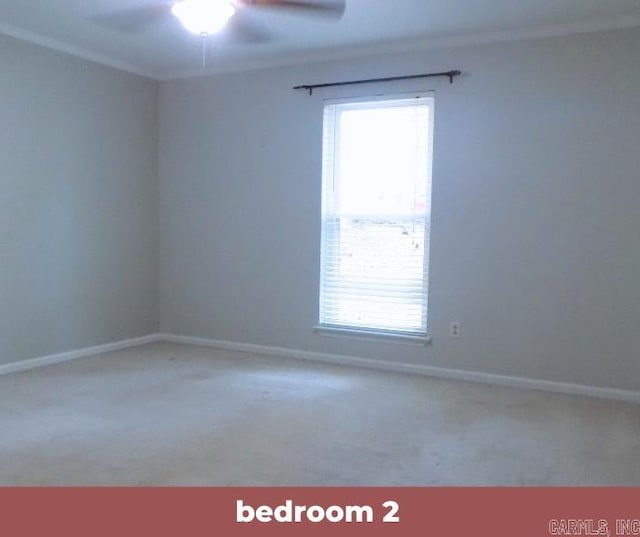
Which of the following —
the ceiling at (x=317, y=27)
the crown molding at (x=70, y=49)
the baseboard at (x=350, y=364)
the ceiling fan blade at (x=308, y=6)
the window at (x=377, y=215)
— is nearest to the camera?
the ceiling fan blade at (x=308, y=6)

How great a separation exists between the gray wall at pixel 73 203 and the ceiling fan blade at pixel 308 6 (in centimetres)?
200

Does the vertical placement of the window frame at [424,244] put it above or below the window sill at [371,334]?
above

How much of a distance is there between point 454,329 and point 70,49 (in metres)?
3.64

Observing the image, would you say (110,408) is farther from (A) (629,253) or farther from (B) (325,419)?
(A) (629,253)

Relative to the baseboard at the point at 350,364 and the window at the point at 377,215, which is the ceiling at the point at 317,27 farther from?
the baseboard at the point at 350,364

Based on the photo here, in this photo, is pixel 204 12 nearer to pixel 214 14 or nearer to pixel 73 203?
pixel 214 14

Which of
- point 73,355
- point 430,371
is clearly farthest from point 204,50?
point 430,371

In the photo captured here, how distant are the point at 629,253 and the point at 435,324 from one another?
1.39 m

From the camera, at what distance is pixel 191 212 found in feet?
18.1

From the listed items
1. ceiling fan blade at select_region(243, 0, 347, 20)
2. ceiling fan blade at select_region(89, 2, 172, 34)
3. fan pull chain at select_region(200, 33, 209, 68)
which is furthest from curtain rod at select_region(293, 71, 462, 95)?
ceiling fan blade at select_region(89, 2, 172, 34)

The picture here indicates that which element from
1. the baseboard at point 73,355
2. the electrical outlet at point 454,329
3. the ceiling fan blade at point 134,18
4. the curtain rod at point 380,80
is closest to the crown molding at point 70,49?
the ceiling fan blade at point 134,18

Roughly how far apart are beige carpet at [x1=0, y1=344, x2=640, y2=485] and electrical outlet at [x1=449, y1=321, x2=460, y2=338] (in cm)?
36

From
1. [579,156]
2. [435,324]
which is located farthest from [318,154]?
[579,156]
